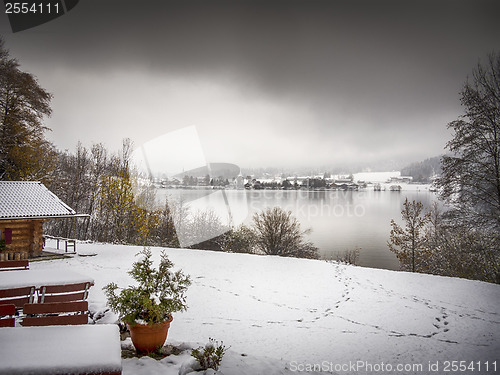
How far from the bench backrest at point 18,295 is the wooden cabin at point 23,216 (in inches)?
391

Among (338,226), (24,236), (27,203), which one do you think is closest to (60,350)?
(24,236)

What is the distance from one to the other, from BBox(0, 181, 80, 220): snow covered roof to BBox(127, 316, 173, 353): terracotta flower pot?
1214 cm

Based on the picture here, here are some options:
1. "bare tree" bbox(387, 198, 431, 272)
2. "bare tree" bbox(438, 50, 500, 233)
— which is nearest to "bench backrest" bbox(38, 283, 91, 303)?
"bare tree" bbox(438, 50, 500, 233)

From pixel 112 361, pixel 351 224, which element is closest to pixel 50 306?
pixel 112 361

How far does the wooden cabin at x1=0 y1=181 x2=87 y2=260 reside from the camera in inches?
529

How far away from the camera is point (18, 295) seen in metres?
5.12

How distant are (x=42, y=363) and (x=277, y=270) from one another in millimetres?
11227

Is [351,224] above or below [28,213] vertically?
below

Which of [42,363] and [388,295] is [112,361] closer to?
[42,363]

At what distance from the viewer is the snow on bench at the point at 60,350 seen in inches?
104

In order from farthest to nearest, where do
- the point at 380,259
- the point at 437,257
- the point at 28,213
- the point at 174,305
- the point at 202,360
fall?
the point at 380,259, the point at 437,257, the point at 28,213, the point at 174,305, the point at 202,360

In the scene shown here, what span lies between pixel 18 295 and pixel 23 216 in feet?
34.1

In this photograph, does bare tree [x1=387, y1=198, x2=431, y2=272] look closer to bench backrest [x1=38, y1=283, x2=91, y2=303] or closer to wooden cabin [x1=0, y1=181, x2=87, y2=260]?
wooden cabin [x1=0, y1=181, x2=87, y2=260]

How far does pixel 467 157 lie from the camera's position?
525 inches
